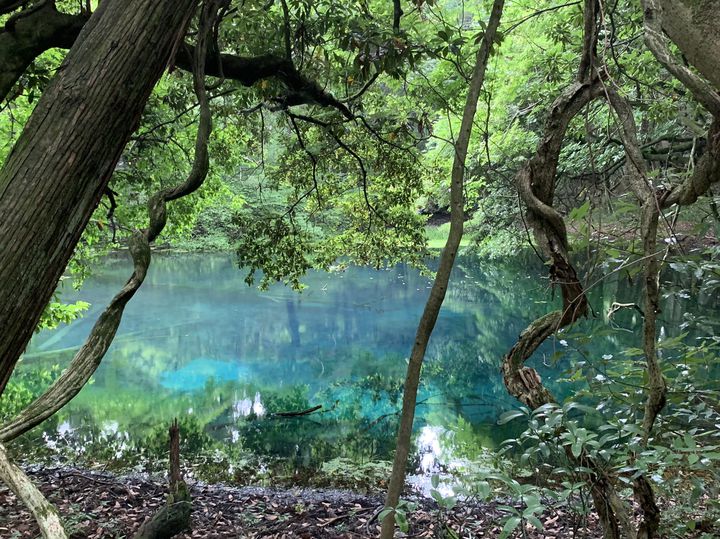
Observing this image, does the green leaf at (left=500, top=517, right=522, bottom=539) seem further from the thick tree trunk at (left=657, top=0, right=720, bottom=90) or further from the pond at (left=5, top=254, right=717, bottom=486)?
the thick tree trunk at (left=657, top=0, right=720, bottom=90)

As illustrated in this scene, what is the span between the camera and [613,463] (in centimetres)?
183

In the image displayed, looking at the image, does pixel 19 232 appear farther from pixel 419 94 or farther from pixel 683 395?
pixel 419 94

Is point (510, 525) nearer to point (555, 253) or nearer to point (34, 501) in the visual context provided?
point (555, 253)

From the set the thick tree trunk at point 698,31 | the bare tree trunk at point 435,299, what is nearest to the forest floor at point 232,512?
the bare tree trunk at point 435,299

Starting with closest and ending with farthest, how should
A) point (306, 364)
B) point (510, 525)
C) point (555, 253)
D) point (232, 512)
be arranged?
1. point (510, 525)
2. point (555, 253)
3. point (232, 512)
4. point (306, 364)

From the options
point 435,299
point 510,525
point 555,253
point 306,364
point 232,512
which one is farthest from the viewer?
Result: point 306,364

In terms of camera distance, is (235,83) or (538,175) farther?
(235,83)

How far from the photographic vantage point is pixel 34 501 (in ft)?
3.71

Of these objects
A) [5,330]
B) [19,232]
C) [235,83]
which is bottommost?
[5,330]

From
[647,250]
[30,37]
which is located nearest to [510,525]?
[647,250]

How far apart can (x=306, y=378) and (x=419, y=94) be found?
6172 mm

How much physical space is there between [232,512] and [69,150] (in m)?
4.24

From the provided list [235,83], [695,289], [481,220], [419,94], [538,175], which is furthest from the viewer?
[481,220]

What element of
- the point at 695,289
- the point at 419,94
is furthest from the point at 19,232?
the point at 419,94
